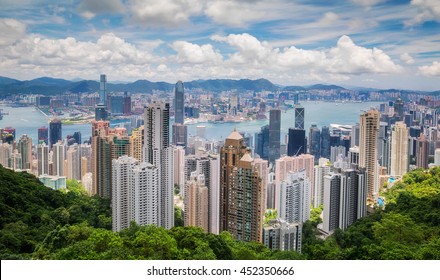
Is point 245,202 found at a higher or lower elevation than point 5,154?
lower

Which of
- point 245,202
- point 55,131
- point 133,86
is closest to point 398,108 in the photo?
point 245,202

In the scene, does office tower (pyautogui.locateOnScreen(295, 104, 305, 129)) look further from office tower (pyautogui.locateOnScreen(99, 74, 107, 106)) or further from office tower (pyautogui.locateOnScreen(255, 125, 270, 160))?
office tower (pyautogui.locateOnScreen(99, 74, 107, 106))

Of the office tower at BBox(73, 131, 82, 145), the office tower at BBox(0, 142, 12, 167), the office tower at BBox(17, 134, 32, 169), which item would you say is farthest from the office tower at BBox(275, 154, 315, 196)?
the office tower at BBox(0, 142, 12, 167)

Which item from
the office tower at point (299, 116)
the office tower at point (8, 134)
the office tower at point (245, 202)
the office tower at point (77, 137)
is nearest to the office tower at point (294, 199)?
the office tower at point (245, 202)

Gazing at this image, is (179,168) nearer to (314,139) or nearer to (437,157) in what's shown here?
(314,139)

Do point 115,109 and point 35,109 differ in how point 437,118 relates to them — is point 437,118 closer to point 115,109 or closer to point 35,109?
point 115,109
